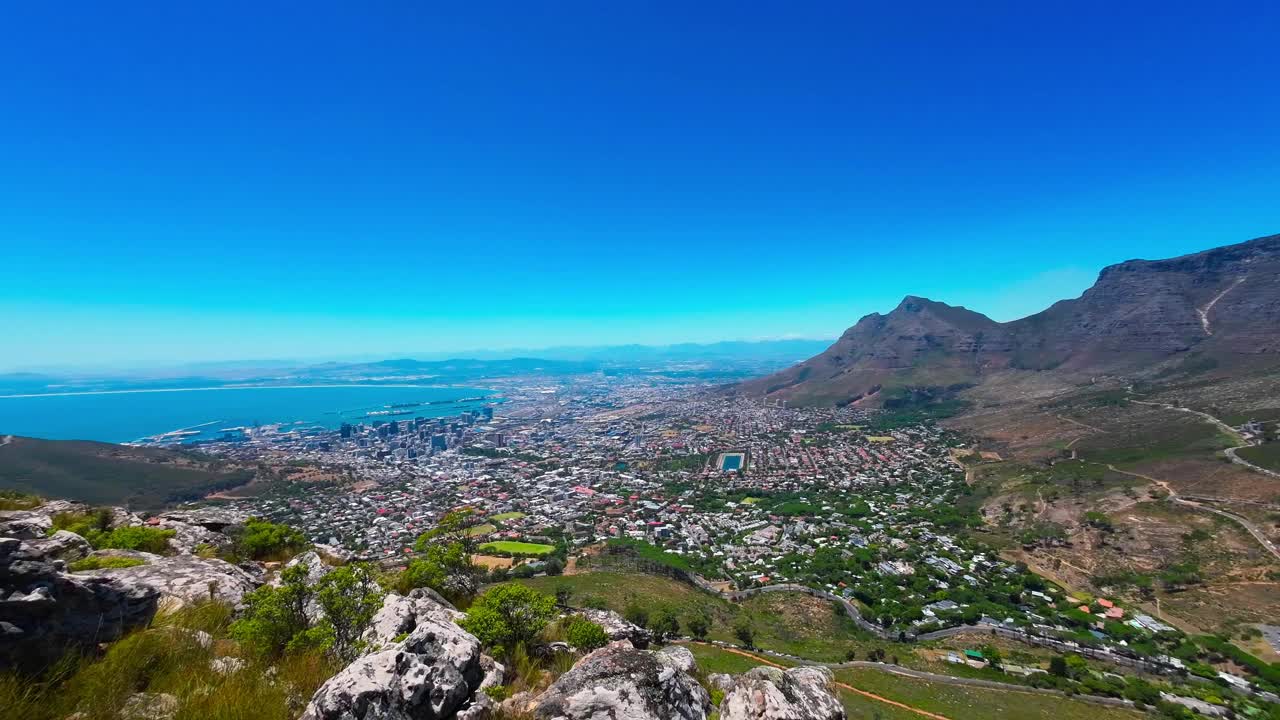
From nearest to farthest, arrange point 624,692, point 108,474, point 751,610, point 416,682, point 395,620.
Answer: point 416,682 < point 624,692 < point 395,620 < point 751,610 < point 108,474

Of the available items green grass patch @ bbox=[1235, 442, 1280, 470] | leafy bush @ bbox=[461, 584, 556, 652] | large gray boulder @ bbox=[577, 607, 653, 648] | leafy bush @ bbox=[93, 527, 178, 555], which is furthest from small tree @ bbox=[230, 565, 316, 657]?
green grass patch @ bbox=[1235, 442, 1280, 470]

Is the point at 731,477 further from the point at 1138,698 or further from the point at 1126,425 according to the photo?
the point at 1126,425

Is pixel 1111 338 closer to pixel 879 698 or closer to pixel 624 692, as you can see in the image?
pixel 879 698

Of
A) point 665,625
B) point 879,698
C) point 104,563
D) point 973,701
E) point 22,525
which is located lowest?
point 973,701

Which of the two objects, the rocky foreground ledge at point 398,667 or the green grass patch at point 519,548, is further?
the green grass patch at point 519,548

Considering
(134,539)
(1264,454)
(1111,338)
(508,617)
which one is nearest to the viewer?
(508,617)

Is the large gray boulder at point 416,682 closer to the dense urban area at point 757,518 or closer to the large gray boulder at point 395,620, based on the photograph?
the large gray boulder at point 395,620

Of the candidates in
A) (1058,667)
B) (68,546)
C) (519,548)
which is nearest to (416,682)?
(68,546)

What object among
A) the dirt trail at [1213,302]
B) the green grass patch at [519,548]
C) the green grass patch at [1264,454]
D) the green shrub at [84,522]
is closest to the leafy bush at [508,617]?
the green shrub at [84,522]
